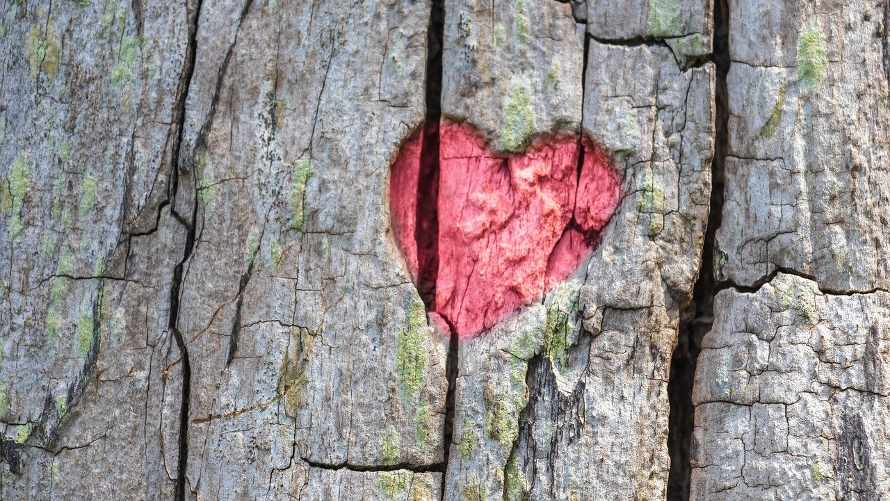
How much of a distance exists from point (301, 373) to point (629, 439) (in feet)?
1.83

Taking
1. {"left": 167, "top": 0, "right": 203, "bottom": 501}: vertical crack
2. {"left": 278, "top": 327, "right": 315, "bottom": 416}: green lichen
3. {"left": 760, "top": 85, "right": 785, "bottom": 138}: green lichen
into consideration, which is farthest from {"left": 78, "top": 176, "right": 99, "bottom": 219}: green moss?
{"left": 760, "top": 85, "right": 785, "bottom": 138}: green lichen

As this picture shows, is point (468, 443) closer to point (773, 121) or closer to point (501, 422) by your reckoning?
point (501, 422)

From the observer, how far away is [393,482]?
1415 millimetres

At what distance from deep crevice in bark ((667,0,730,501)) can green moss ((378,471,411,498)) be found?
0.44 metres

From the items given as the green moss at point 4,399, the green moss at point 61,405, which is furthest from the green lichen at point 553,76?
the green moss at point 4,399

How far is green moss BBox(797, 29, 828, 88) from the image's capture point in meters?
1.45

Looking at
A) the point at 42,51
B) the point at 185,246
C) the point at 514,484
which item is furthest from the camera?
the point at 42,51

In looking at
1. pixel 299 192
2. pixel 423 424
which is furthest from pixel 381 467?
pixel 299 192

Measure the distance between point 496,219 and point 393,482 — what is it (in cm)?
48

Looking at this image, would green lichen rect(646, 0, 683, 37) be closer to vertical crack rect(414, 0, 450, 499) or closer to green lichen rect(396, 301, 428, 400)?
vertical crack rect(414, 0, 450, 499)

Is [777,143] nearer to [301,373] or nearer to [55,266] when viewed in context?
[301,373]

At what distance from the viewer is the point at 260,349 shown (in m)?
1.46

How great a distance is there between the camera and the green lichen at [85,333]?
1519mm

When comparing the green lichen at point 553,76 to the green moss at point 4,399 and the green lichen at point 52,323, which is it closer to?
the green lichen at point 52,323
